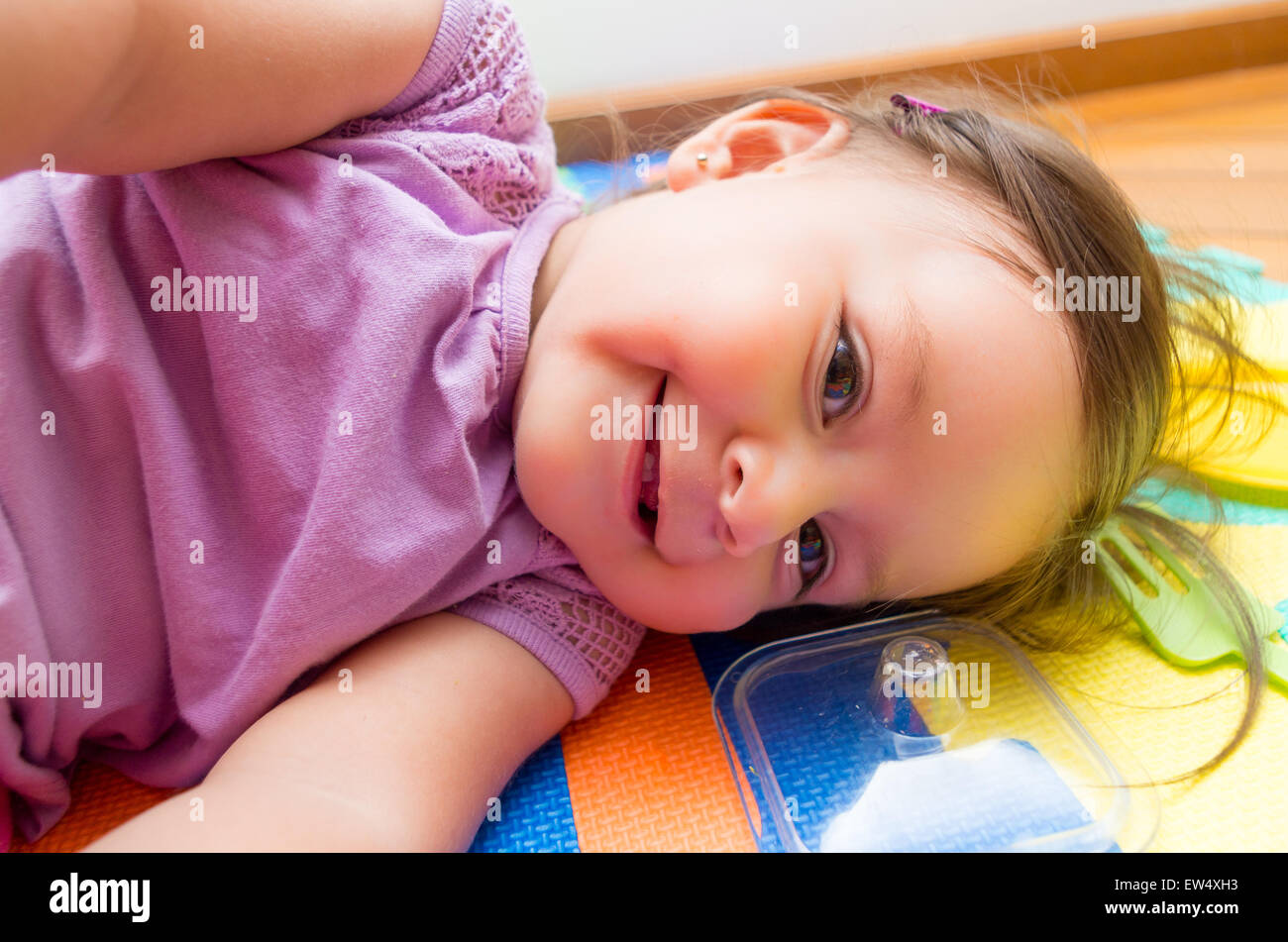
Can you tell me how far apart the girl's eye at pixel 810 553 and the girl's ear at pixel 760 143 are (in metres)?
0.31

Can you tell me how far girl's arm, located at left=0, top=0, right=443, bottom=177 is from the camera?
0.56 m

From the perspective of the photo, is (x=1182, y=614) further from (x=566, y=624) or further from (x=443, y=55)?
(x=443, y=55)

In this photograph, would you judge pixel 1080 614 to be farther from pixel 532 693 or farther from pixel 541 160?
pixel 541 160

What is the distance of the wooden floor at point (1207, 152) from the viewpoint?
1357mm

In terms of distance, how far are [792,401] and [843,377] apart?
0.04 meters

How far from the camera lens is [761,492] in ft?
2.26

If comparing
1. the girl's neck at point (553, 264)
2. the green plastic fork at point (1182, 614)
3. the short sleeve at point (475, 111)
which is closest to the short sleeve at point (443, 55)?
the short sleeve at point (475, 111)

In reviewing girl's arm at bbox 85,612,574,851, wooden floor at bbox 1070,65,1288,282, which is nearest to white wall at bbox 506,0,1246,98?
wooden floor at bbox 1070,65,1288,282

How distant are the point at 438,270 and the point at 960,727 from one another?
561 millimetres

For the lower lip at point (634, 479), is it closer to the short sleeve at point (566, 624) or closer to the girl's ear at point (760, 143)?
the short sleeve at point (566, 624)

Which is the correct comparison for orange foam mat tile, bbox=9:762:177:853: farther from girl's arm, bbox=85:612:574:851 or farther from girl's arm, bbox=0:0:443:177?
girl's arm, bbox=0:0:443:177

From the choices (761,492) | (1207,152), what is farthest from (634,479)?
(1207,152)

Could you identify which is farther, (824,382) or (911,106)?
(911,106)

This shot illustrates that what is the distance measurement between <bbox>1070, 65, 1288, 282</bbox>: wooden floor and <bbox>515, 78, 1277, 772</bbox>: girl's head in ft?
1.63
